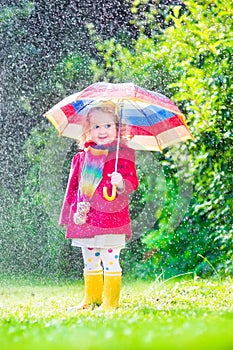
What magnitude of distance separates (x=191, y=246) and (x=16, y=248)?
5.98 feet

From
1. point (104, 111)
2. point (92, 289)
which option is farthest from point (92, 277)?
point (104, 111)

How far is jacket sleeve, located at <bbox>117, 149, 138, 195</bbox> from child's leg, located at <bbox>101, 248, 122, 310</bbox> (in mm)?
340

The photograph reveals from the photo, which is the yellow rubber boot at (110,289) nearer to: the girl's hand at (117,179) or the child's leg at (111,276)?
the child's leg at (111,276)

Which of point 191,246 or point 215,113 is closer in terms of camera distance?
point 215,113

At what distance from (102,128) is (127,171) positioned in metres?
0.28

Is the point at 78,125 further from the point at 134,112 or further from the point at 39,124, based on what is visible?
the point at 39,124

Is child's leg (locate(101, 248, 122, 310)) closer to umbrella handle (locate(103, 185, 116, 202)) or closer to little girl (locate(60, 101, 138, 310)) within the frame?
little girl (locate(60, 101, 138, 310))

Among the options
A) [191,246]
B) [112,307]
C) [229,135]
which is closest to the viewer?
[112,307]

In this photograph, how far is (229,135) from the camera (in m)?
5.93

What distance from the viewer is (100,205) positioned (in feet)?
14.0

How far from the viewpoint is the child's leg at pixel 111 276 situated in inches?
169

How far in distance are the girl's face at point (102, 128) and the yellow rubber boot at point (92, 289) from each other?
0.72 metres

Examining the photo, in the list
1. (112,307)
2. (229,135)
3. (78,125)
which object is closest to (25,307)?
(112,307)

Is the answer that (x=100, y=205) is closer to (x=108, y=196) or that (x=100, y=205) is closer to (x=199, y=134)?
(x=108, y=196)
